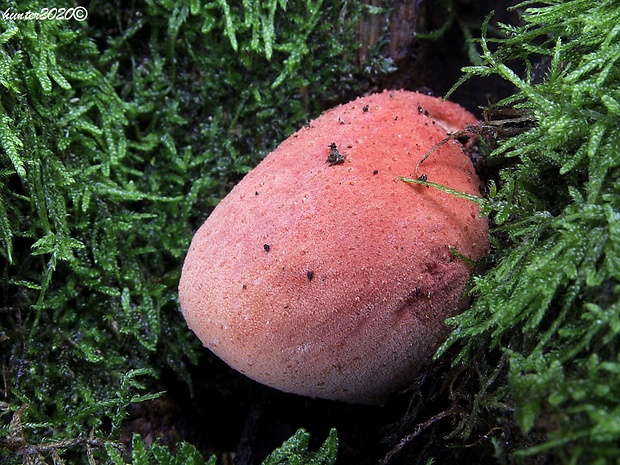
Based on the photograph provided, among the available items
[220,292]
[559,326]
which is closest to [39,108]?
[220,292]

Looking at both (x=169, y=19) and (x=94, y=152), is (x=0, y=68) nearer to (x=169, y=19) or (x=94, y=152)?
(x=94, y=152)

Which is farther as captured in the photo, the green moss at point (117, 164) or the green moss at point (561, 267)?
the green moss at point (117, 164)

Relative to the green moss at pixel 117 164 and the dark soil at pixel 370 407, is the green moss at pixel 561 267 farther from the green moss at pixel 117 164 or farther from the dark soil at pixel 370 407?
the green moss at pixel 117 164

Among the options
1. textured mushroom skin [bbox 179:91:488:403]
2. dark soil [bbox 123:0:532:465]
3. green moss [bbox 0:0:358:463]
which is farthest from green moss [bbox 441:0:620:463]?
green moss [bbox 0:0:358:463]

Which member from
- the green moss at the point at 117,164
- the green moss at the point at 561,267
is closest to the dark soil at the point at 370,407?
the green moss at the point at 117,164

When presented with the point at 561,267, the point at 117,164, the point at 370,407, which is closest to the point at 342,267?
the point at 561,267

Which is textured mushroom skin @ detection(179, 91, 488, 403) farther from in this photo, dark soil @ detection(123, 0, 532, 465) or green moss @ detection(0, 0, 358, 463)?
green moss @ detection(0, 0, 358, 463)

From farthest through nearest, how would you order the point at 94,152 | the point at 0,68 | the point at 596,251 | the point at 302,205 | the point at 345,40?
1. the point at 345,40
2. the point at 94,152
3. the point at 0,68
4. the point at 302,205
5. the point at 596,251
